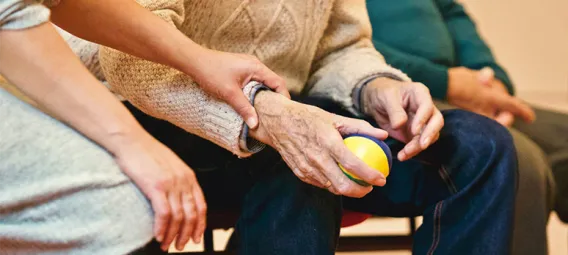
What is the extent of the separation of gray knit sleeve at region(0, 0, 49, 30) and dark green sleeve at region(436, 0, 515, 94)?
121cm

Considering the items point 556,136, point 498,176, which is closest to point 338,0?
point 498,176

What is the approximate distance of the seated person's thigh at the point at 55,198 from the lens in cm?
57

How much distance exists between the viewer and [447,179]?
87cm

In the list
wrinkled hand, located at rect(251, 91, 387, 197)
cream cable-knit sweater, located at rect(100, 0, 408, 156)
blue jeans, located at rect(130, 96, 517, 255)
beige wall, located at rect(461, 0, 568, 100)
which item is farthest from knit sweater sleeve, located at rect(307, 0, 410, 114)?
beige wall, located at rect(461, 0, 568, 100)

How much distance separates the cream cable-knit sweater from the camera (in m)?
0.79

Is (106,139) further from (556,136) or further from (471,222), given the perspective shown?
(556,136)

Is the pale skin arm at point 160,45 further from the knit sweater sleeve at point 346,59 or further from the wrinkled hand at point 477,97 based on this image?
the wrinkled hand at point 477,97

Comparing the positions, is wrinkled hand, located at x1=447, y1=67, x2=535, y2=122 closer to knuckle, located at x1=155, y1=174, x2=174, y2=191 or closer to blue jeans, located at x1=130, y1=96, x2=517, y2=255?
blue jeans, located at x1=130, y1=96, x2=517, y2=255

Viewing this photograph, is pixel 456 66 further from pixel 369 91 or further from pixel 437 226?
pixel 437 226

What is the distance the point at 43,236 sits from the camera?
57 cm

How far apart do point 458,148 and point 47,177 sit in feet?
1.81

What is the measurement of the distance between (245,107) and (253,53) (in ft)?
0.62

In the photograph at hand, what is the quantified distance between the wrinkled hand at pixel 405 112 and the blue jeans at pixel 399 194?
39 mm

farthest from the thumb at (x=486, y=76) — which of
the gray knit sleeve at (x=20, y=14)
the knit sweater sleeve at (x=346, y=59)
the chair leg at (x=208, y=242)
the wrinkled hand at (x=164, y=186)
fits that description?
the gray knit sleeve at (x=20, y=14)
